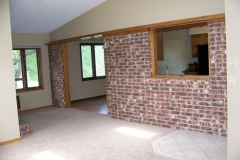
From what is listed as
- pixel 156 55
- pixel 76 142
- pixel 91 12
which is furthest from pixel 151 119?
pixel 91 12

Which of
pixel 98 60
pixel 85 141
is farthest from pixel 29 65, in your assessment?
pixel 85 141

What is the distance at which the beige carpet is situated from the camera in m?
3.65

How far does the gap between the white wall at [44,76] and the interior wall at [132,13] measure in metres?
0.90

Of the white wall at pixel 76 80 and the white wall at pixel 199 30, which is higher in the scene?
the white wall at pixel 199 30

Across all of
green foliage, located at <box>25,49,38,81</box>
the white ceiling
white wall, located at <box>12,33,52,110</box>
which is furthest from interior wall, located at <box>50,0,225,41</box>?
green foliage, located at <box>25,49,38,81</box>

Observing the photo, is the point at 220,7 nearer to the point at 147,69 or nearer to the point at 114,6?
the point at 147,69

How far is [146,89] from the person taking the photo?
511cm

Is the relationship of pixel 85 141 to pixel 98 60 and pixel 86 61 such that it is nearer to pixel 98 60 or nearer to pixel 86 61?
pixel 86 61

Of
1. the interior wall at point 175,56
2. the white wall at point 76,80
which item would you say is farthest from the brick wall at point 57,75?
the interior wall at point 175,56

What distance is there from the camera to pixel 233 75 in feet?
8.39

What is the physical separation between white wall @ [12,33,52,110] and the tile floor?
4.79 metres

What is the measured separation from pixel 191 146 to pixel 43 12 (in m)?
4.58

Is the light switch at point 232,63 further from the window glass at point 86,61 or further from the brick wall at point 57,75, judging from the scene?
the window glass at point 86,61

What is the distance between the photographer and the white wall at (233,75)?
8.05 feet
